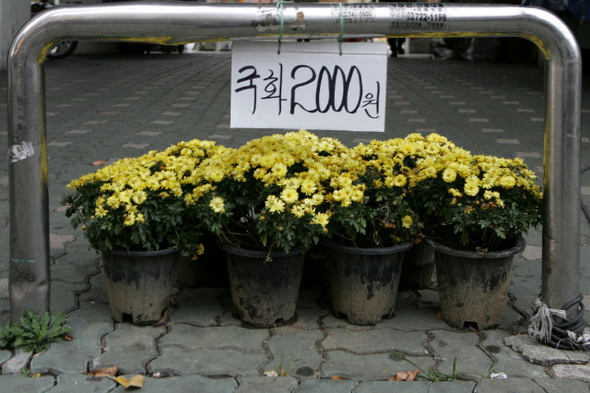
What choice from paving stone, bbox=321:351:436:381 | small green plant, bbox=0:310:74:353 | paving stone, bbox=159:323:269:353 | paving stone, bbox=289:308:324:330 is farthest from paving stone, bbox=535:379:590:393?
small green plant, bbox=0:310:74:353

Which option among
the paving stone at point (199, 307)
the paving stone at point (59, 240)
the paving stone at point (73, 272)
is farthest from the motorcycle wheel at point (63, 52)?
the paving stone at point (199, 307)

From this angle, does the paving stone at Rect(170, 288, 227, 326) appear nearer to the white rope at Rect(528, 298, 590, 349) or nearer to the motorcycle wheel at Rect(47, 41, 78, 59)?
the white rope at Rect(528, 298, 590, 349)

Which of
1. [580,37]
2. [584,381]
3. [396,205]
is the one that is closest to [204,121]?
[396,205]

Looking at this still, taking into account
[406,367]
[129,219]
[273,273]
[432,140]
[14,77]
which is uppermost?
[14,77]

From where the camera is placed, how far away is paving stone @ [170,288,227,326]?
263 cm

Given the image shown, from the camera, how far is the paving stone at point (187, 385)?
2104 mm

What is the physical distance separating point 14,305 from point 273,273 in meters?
0.99

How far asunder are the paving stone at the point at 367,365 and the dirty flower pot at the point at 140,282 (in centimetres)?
72

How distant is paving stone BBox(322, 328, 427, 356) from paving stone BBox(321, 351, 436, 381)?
0.05 metres

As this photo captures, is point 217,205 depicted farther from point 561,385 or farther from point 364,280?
point 561,385

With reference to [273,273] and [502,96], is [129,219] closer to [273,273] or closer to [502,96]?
[273,273]

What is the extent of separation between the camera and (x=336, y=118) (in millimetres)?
2328

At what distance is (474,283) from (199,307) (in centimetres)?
117

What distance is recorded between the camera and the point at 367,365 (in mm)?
2285
